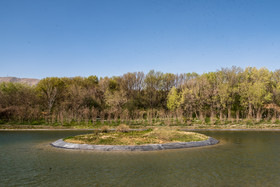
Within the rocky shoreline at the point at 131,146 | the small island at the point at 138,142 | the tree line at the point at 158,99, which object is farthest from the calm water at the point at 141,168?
the tree line at the point at 158,99

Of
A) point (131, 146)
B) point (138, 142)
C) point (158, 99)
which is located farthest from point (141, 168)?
point (158, 99)

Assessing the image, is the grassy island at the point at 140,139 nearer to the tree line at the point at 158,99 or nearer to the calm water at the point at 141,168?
the calm water at the point at 141,168

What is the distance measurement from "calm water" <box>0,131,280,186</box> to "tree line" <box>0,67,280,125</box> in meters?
29.4

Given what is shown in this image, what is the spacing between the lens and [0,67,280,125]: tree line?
5072 centimetres

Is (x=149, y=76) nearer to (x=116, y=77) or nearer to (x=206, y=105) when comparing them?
(x=116, y=77)

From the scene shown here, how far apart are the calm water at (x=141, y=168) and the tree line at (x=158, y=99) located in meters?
29.4

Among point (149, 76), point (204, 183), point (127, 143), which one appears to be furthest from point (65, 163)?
point (149, 76)

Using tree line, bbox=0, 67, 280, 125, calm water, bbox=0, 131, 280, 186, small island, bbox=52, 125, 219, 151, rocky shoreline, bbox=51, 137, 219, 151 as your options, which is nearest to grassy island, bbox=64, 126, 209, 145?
small island, bbox=52, 125, 219, 151

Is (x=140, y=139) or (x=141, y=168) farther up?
(x=140, y=139)

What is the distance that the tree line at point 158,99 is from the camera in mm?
50719

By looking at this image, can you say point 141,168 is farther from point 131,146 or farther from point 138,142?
point 138,142

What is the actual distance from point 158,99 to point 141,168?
58864mm

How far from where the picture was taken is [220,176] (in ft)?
37.5

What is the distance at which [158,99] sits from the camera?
2825 inches
